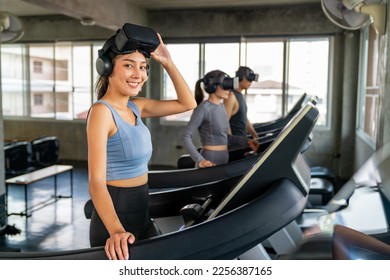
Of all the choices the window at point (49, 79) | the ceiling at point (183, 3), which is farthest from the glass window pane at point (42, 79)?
the ceiling at point (183, 3)

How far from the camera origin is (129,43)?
3.88 ft

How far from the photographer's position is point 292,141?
1.30 metres

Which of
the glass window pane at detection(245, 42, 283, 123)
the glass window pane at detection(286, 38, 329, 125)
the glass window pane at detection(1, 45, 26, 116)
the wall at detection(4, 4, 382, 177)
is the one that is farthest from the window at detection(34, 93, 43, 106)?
the glass window pane at detection(286, 38, 329, 125)

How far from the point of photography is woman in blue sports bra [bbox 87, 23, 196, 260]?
1151 mm

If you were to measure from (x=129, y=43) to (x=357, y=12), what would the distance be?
2512 millimetres

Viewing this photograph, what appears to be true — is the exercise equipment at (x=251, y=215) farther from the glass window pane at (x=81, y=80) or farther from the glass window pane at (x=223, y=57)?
the glass window pane at (x=81, y=80)

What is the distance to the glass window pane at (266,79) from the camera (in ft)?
20.9

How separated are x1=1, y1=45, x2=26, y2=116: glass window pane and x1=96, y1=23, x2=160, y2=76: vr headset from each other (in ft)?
22.4

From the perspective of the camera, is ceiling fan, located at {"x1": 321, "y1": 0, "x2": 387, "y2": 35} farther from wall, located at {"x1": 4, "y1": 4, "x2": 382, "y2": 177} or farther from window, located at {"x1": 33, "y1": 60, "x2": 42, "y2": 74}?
window, located at {"x1": 33, "y1": 60, "x2": 42, "y2": 74}

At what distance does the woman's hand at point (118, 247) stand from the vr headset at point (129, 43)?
48cm

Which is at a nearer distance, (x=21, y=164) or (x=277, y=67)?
(x=21, y=164)

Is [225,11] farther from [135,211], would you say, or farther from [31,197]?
[135,211]
